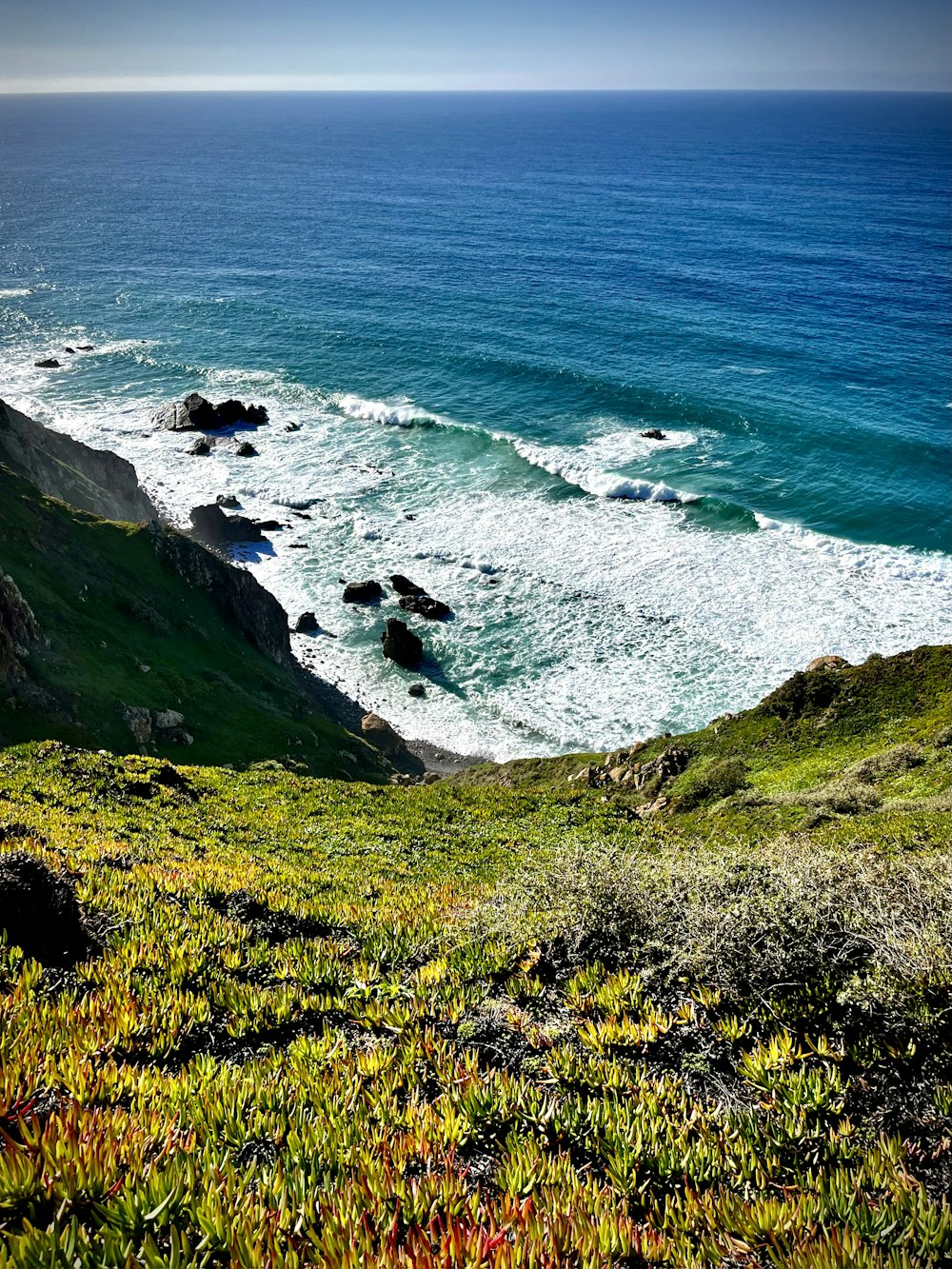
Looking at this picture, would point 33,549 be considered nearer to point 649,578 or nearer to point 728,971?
point 728,971

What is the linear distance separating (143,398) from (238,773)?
66.9 meters

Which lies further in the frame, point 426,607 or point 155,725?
point 426,607

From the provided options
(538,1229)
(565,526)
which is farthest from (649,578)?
(538,1229)

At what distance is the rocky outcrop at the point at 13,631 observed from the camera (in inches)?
1019

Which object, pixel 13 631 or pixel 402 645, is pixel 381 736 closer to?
pixel 402 645

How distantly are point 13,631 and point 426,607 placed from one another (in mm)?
26685

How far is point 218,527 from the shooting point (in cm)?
5681

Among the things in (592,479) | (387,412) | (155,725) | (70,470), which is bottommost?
(155,725)

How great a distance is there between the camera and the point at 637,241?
127 metres

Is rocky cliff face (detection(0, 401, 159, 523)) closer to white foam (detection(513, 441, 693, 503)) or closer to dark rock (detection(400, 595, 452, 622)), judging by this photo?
dark rock (detection(400, 595, 452, 622))

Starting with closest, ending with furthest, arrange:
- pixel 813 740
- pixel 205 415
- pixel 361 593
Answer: pixel 813 740 < pixel 361 593 < pixel 205 415

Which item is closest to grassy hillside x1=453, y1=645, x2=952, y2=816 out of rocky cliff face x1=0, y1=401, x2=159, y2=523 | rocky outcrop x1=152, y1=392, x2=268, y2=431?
rocky cliff face x1=0, y1=401, x2=159, y2=523

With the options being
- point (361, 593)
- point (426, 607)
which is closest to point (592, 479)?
point (426, 607)

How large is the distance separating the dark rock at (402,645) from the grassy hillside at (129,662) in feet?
25.6
